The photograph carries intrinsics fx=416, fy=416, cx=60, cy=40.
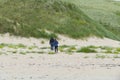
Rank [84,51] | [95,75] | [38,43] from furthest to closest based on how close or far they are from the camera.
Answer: [38,43]
[84,51]
[95,75]

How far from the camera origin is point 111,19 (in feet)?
380

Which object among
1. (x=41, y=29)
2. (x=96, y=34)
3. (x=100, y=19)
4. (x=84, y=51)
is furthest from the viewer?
(x=100, y=19)

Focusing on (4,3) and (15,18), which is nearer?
(15,18)

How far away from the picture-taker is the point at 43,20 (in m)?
73.0

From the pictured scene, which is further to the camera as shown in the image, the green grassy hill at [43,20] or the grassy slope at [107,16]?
the grassy slope at [107,16]

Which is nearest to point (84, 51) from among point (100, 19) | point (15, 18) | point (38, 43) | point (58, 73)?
point (38, 43)

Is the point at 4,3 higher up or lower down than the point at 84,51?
higher up

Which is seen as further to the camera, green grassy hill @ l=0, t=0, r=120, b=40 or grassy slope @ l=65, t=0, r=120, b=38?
grassy slope @ l=65, t=0, r=120, b=38

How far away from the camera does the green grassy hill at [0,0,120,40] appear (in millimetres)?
66500

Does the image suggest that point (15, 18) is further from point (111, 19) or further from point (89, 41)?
point (111, 19)

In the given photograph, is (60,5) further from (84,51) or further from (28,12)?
(84,51)

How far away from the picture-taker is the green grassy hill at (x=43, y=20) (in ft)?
218

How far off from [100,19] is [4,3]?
40266 mm

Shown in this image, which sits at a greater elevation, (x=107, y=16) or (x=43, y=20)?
(x=107, y=16)
